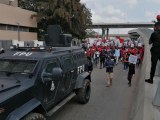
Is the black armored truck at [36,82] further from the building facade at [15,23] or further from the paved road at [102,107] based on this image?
the building facade at [15,23]

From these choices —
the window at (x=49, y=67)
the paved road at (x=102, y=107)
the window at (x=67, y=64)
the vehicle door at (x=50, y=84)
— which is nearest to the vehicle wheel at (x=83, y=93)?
the paved road at (x=102, y=107)

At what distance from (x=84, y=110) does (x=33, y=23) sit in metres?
48.3

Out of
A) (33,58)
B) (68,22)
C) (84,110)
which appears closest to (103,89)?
(84,110)

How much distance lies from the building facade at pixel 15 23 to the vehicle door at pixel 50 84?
3977 cm

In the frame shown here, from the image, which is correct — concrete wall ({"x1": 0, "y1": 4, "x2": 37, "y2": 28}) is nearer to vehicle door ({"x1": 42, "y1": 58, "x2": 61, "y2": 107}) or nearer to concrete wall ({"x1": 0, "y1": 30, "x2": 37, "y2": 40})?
concrete wall ({"x1": 0, "y1": 30, "x2": 37, "y2": 40})

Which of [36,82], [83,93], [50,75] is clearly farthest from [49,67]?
[83,93]

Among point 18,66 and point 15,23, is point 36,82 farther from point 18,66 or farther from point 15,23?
point 15,23

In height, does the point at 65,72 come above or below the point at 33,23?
below

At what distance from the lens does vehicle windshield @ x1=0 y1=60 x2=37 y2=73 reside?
7172 millimetres

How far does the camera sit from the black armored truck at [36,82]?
585 centimetres

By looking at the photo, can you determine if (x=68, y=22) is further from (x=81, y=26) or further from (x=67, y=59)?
(x=67, y=59)

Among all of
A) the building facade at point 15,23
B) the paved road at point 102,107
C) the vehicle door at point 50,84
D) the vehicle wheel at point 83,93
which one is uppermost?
the building facade at point 15,23

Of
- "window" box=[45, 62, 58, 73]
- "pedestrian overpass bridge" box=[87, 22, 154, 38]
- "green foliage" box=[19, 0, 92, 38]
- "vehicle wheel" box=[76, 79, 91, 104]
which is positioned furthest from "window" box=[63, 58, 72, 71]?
"pedestrian overpass bridge" box=[87, 22, 154, 38]

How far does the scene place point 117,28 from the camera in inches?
4144
